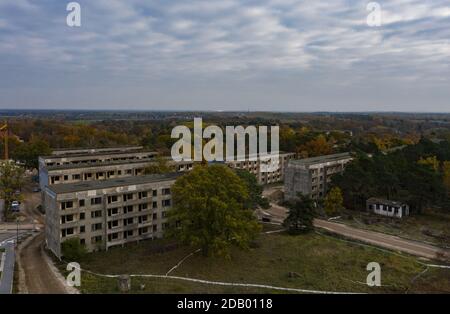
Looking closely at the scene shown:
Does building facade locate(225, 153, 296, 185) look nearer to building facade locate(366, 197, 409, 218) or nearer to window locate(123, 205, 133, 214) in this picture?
building facade locate(366, 197, 409, 218)

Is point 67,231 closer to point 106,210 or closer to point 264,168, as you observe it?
point 106,210

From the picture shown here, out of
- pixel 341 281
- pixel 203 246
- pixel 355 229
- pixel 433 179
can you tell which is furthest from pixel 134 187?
pixel 433 179

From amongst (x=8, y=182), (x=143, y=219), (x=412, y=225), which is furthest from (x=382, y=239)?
(x=8, y=182)

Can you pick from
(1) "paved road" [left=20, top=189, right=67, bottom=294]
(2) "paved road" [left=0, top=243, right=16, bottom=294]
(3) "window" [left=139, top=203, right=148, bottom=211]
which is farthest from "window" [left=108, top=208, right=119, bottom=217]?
(2) "paved road" [left=0, top=243, right=16, bottom=294]

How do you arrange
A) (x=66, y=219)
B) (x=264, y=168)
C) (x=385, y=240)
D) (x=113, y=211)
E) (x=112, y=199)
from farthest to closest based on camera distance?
(x=264, y=168), (x=385, y=240), (x=113, y=211), (x=112, y=199), (x=66, y=219)

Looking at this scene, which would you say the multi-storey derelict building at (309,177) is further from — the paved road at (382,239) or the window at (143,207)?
the window at (143,207)

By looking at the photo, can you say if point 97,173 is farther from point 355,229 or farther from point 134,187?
point 355,229
